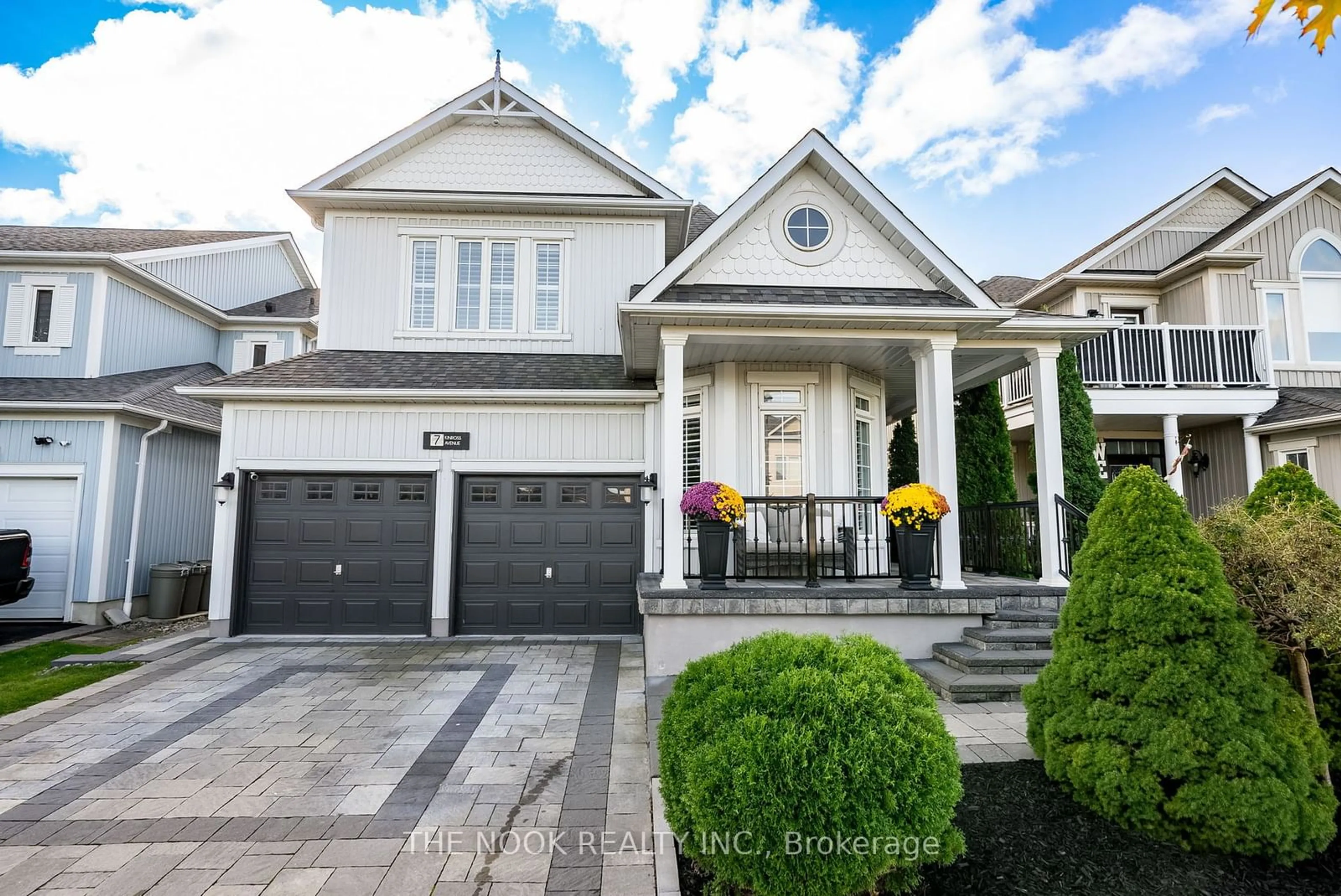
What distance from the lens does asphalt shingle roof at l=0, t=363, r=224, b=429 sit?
364 inches

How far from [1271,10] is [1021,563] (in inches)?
271

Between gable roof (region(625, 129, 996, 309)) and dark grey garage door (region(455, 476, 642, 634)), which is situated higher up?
gable roof (region(625, 129, 996, 309))

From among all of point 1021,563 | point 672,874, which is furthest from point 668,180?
point 672,874

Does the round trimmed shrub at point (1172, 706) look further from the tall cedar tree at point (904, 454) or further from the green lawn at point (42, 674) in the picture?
the green lawn at point (42, 674)

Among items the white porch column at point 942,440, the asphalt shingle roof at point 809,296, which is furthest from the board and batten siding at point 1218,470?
the asphalt shingle roof at point 809,296

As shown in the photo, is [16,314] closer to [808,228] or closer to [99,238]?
[99,238]

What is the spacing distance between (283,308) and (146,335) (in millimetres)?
3381

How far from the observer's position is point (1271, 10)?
159 centimetres

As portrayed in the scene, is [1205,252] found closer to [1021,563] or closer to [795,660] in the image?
[1021,563]

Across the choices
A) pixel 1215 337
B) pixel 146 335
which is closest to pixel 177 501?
pixel 146 335

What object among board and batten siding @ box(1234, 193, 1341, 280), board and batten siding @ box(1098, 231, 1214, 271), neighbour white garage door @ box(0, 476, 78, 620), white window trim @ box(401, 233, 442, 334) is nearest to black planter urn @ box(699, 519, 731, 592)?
white window trim @ box(401, 233, 442, 334)

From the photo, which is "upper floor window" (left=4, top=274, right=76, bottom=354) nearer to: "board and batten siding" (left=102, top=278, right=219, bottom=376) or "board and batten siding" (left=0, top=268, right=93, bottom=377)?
"board and batten siding" (left=0, top=268, right=93, bottom=377)

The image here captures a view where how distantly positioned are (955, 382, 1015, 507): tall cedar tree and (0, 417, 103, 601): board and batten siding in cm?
1286

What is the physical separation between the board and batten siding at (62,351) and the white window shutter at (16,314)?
103 mm
